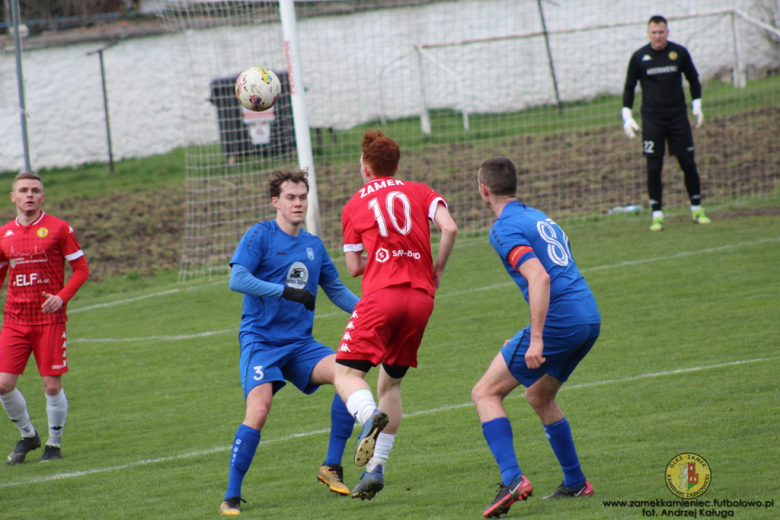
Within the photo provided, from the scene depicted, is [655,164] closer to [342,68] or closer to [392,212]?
[342,68]

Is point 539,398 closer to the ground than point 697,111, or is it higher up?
closer to the ground

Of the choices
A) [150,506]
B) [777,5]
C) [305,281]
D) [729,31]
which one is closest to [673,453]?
[305,281]

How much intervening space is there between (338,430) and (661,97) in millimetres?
7669

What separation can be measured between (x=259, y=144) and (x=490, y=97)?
5671mm

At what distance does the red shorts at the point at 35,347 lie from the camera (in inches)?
238

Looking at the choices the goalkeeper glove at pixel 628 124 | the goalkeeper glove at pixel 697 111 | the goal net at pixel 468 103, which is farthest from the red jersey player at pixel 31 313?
the goalkeeper glove at pixel 697 111

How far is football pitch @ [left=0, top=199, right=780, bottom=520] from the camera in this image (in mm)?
4523

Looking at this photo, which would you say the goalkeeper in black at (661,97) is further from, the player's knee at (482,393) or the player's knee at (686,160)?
the player's knee at (482,393)

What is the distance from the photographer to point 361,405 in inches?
162

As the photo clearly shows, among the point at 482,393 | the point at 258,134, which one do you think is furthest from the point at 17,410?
the point at 258,134

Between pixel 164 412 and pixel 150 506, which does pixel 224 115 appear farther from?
pixel 150 506

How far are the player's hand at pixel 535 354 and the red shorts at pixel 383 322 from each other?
0.70 m

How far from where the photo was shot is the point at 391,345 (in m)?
4.51

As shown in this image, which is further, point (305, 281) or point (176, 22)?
point (176, 22)
